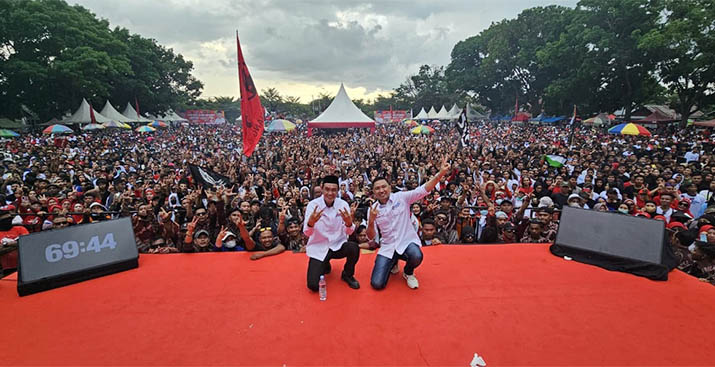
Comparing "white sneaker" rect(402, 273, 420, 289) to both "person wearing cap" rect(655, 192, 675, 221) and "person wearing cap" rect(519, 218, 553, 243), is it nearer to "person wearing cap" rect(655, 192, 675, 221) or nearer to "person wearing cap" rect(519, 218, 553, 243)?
"person wearing cap" rect(519, 218, 553, 243)

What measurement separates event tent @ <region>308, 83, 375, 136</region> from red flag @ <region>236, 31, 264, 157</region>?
17654 millimetres

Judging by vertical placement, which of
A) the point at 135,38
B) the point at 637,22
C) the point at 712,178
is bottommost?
the point at 712,178

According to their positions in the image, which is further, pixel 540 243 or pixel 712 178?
pixel 712 178

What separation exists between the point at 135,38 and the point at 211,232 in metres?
49.0

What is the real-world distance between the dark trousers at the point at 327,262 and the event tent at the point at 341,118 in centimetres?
2257

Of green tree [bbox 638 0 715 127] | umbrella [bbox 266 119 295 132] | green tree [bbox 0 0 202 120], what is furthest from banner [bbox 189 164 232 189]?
green tree [bbox 0 0 202 120]

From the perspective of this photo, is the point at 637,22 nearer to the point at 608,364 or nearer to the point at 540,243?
the point at 540,243

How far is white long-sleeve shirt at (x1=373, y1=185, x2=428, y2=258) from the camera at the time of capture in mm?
3824

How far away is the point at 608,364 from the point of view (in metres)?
2.60

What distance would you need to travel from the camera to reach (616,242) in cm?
418

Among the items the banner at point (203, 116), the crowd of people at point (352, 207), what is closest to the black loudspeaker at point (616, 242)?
the crowd of people at point (352, 207)

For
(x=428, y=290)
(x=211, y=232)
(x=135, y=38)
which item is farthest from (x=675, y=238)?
(x=135, y=38)

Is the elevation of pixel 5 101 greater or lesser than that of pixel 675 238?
greater

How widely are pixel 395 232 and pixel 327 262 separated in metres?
0.89
